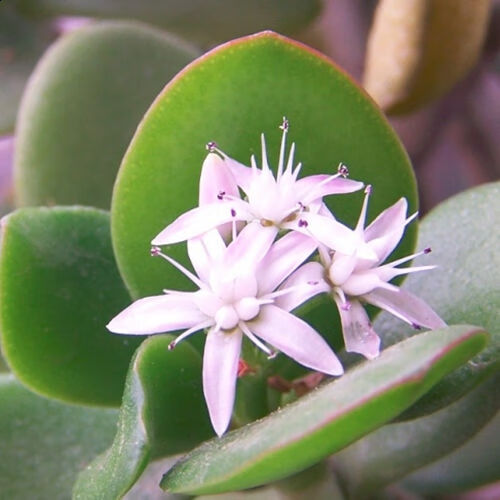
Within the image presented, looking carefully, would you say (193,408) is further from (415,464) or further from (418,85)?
(418,85)

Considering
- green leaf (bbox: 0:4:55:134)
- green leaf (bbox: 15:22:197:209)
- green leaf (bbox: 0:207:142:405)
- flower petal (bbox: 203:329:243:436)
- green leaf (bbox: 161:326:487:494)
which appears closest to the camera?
green leaf (bbox: 161:326:487:494)

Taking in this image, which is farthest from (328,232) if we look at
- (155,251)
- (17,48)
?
(17,48)

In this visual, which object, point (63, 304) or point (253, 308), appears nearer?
point (253, 308)

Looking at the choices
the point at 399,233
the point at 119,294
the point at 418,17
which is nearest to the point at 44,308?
the point at 119,294

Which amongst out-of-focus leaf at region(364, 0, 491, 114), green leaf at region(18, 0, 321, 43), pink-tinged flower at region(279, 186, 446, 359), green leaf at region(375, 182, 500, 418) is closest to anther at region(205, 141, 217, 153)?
pink-tinged flower at region(279, 186, 446, 359)

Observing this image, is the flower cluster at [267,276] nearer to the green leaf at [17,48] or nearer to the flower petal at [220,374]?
the flower petal at [220,374]

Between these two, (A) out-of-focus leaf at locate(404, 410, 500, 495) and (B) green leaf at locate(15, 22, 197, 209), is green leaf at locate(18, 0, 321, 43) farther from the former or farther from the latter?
(A) out-of-focus leaf at locate(404, 410, 500, 495)

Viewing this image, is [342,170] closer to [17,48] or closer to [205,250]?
A: [205,250]
